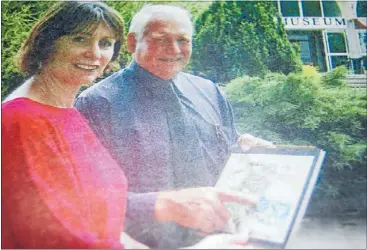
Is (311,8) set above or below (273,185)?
above

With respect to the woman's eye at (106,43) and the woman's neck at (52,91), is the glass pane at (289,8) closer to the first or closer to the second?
the woman's eye at (106,43)

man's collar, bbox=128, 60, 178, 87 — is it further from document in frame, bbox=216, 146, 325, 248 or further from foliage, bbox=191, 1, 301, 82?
document in frame, bbox=216, 146, 325, 248

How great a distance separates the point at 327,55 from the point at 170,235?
4.97ft

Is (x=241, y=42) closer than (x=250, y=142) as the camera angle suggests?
No

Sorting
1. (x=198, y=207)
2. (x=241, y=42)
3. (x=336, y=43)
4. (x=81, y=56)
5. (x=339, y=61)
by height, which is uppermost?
(x=81, y=56)

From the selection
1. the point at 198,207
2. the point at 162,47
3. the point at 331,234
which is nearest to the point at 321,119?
the point at 331,234

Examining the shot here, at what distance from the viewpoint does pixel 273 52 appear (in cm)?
289

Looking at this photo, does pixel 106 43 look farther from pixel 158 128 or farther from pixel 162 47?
pixel 158 128

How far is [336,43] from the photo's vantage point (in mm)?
2951

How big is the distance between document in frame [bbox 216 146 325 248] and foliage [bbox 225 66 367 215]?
109 millimetres

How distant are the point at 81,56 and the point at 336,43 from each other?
162 centimetres

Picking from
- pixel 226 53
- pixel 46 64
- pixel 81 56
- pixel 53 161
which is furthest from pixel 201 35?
pixel 53 161

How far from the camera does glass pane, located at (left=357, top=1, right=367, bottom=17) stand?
118 inches

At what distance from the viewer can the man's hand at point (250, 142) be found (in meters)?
2.69
